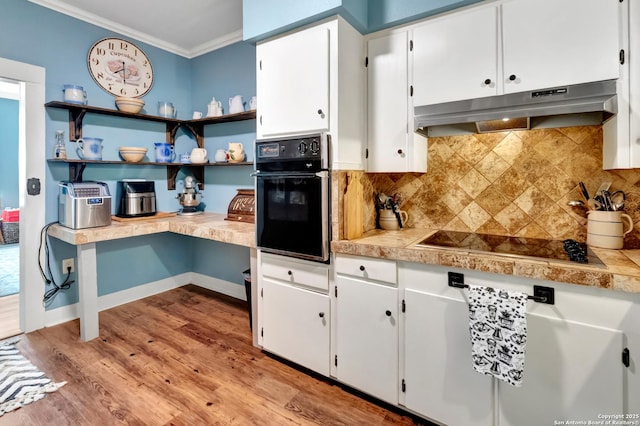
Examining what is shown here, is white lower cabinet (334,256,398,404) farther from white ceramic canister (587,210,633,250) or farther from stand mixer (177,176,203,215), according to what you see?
stand mixer (177,176,203,215)

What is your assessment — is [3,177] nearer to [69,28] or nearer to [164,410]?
[69,28]

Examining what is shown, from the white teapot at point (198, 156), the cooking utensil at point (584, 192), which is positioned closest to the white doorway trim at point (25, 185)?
the white teapot at point (198, 156)

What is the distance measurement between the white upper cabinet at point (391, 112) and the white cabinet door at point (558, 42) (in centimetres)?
52

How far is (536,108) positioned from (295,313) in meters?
1.71

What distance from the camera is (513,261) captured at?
132cm

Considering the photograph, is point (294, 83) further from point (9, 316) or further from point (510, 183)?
point (9, 316)

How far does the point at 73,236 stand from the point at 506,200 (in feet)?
9.55

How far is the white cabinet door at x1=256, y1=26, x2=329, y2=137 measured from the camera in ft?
5.94

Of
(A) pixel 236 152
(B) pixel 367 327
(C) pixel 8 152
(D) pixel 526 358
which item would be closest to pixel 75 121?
(A) pixel 236 152

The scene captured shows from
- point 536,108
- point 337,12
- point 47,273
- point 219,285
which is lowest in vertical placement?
point 219,285

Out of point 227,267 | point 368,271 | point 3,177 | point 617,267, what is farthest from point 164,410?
point 3,177

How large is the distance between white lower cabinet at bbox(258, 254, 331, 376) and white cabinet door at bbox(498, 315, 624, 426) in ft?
3.11

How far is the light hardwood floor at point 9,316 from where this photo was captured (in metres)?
2.52

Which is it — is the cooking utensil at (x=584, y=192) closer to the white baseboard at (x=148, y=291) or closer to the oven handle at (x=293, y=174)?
the oven handle at (x=293, y=174)
